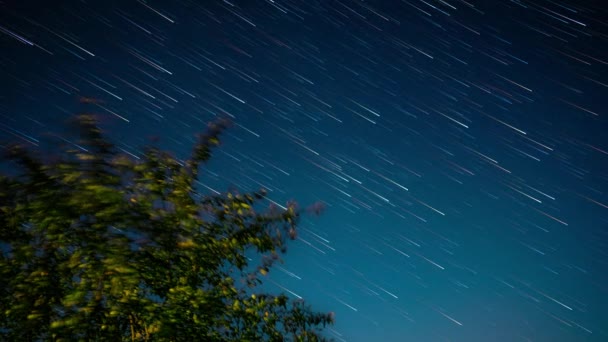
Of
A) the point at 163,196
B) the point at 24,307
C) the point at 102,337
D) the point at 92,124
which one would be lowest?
the point at 102,337

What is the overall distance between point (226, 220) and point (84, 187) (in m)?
1.96

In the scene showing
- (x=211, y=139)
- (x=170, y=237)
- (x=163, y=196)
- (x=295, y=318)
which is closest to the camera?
(x=170, y=237)

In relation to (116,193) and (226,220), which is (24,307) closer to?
(116,193)

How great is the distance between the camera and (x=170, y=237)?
378cm

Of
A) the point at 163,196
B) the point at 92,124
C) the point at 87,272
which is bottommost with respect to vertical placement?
the point at 87,272

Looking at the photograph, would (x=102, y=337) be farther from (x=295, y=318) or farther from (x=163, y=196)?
(x=295, y=318)

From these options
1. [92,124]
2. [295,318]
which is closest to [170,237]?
[92,124]

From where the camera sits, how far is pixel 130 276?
3.28 meters

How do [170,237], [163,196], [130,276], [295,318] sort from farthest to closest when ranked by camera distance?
[295,318]
[163,196]
[170,237]
[130,276]

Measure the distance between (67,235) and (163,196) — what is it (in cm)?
94

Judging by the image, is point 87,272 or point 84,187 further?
point 87,272

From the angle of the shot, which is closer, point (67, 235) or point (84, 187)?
point (84, 187)

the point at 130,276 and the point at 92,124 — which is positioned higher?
the point at 92,124

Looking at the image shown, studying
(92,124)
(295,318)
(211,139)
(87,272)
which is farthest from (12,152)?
(295,318)
